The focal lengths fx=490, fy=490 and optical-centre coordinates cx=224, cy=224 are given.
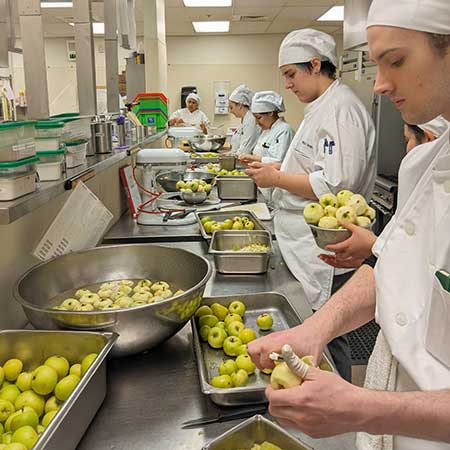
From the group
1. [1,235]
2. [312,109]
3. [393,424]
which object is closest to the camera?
[393,424]

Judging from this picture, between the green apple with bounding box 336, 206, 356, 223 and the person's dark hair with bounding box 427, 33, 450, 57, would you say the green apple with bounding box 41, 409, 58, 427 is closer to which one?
the person's dark hair with bounding box 427, 33, 450, 57

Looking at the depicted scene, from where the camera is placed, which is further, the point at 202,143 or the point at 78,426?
the point at 202,143

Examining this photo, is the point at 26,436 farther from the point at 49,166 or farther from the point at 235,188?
the point at 235,188

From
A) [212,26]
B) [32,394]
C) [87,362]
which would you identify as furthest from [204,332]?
[212,26]

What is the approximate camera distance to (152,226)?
2615 mm

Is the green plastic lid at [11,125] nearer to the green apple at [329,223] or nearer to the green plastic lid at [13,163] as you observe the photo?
the green plastic lid at [13,163]

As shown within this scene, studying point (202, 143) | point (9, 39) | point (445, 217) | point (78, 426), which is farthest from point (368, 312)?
point (202, 143)

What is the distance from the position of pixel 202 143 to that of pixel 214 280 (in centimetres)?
442

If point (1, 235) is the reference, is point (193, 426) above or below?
below

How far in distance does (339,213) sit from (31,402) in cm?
113

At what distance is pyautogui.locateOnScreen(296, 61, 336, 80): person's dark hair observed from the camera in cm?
231

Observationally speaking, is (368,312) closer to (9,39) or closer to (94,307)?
(94,307)

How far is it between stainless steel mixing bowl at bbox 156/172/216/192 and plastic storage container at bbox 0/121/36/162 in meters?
2.28

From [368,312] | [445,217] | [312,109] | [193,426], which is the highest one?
[312,109]
